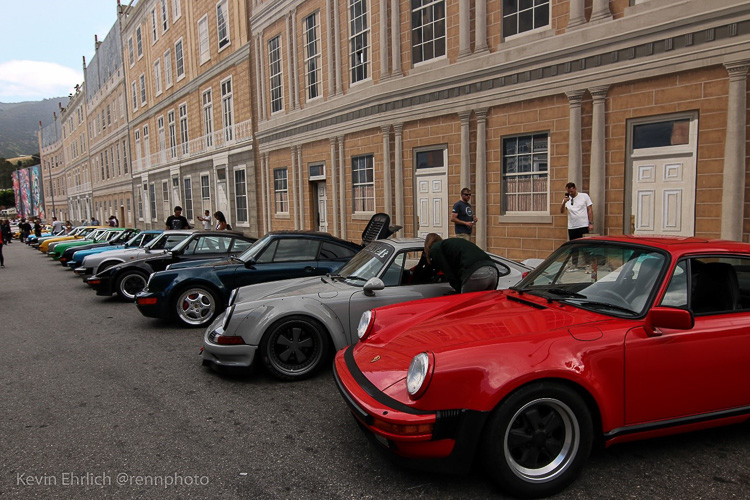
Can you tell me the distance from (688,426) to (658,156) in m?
6.36

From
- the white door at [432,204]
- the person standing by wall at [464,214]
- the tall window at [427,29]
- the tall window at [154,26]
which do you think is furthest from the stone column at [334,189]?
the tall window at [154,26]

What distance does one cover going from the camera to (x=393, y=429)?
273 cm

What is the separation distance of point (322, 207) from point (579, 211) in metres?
9.85

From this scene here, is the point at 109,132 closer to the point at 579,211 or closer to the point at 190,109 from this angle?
the point at 190,109

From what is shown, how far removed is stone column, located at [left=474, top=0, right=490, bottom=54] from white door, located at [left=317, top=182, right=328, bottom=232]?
7.49m

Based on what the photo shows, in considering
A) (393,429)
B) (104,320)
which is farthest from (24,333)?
(393,429)

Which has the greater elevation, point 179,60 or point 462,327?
point 179,60

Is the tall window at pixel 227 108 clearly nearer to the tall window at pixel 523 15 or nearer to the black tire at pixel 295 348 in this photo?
the tall window at pixel 523 15

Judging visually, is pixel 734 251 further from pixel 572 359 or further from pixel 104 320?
pixel 104 320

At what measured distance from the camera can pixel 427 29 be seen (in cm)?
1202

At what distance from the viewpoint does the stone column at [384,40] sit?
13.0 m

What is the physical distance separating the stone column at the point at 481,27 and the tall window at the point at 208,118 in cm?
1663

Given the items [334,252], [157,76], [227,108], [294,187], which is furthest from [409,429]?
[157,76]

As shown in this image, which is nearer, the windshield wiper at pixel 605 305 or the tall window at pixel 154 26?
the windshield wiper at pixel 605 305
